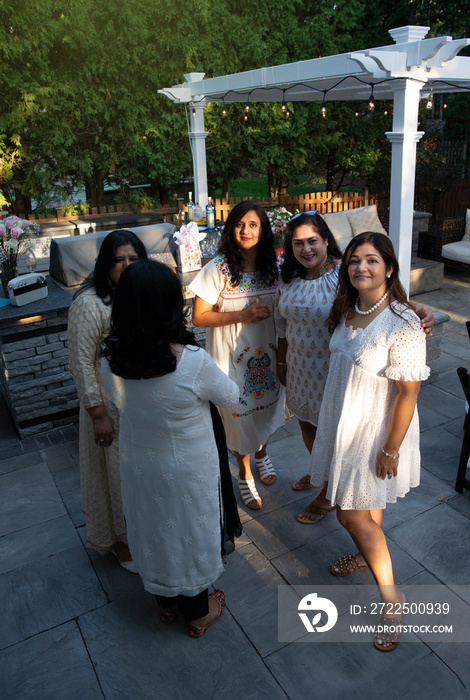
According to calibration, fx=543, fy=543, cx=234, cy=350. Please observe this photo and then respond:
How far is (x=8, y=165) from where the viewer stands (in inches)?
382

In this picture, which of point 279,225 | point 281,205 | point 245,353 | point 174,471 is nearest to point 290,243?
point 245,353

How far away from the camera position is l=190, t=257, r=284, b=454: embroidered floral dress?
2.91 m

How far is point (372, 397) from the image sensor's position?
2223mm

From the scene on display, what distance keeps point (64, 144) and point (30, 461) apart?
7855 mm

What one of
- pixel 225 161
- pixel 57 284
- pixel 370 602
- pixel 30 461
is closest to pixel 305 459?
pixel 370 602

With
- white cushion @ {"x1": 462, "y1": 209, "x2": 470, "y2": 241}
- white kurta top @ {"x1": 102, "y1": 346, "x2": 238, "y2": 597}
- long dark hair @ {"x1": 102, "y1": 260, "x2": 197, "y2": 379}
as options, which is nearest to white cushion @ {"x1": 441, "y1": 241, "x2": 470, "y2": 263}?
white cushion @ {"x1": 462, "y1": 209, "x2": 470, "y2": 241}

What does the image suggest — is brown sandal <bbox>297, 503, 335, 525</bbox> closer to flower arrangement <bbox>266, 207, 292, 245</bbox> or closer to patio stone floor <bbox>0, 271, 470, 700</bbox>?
patio stone floor <bbox>0, 271, 470, 700</bbox>

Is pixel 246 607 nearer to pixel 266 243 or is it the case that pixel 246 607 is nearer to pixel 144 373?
pixel 144 373

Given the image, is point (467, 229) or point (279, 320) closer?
point (279, 320)

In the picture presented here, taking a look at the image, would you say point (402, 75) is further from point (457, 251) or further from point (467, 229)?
point (467, 229)

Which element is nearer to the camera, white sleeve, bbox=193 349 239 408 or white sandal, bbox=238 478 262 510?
white sleeve, bbox=193 349 239 408

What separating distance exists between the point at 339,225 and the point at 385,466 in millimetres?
5913

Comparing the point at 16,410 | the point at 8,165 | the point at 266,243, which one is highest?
the point at 8,165

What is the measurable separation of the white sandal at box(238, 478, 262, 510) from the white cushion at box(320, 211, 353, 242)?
16.6 ft
